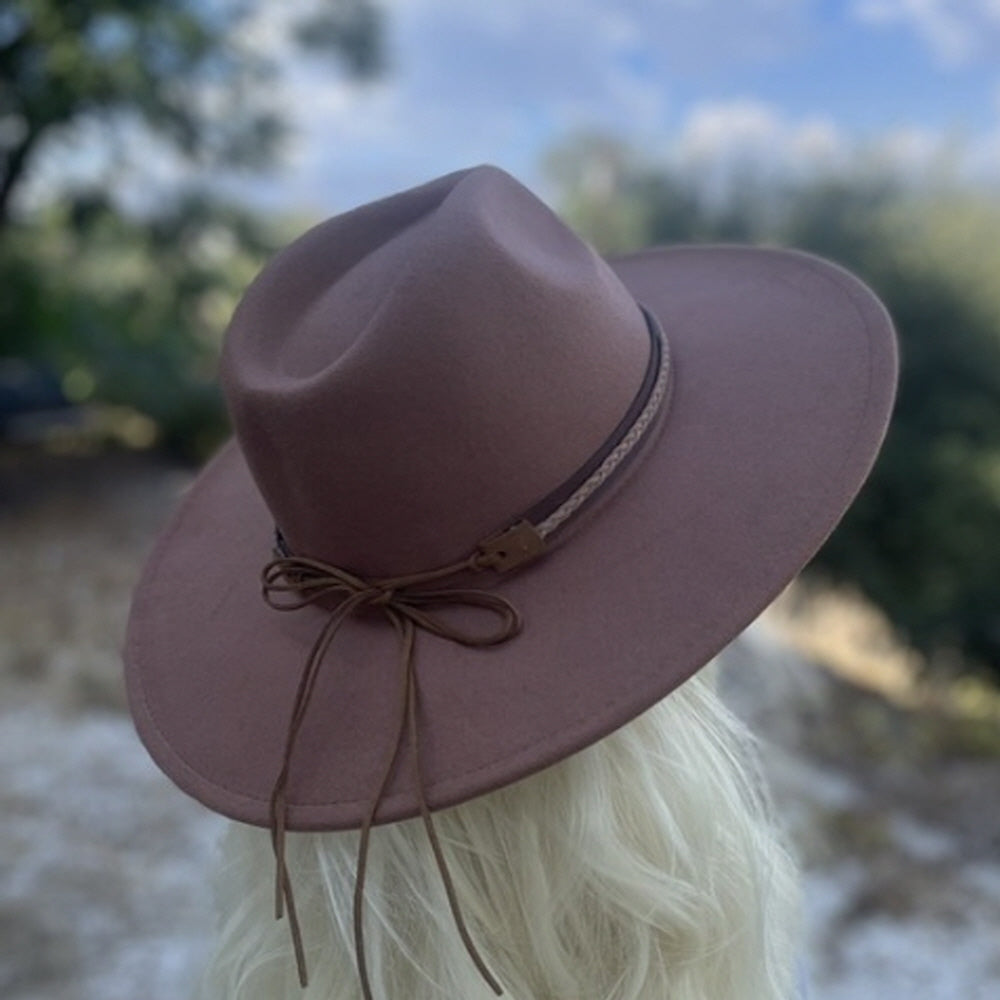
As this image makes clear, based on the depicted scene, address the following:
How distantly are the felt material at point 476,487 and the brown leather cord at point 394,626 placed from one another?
1 cm

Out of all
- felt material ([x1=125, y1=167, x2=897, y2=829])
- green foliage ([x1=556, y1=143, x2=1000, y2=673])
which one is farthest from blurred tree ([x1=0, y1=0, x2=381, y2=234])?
felt material ([x1=125, y1=167, x2=897, y2=829])

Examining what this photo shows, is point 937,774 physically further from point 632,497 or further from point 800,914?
point 632,497

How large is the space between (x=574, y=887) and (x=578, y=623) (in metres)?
0.23

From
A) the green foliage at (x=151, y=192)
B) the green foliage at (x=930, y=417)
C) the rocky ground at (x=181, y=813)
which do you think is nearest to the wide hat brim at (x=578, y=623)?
the rocky ground at (x=181, y=813)

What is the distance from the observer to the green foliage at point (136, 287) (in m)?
6.77

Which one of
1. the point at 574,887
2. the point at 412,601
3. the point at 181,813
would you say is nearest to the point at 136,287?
the point at 181,813

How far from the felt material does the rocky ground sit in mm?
1054

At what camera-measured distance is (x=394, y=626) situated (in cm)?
96

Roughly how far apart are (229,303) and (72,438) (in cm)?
226

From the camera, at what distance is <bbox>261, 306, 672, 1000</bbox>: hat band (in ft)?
2.90

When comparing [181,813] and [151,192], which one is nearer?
[181,813]

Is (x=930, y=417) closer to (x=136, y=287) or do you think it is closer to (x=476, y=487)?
(x=136, y=287)

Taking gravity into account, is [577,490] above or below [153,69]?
above

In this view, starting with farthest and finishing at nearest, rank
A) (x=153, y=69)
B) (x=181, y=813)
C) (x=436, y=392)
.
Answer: (x=153, y=69) → (x=181, y=813) → (x=436, y=392)
